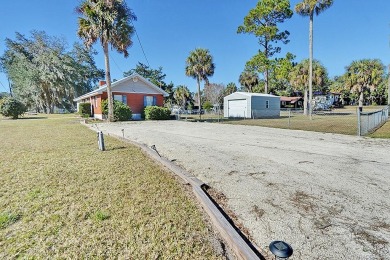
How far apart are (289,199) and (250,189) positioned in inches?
24.8

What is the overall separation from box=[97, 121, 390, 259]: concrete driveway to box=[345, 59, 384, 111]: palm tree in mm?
35080

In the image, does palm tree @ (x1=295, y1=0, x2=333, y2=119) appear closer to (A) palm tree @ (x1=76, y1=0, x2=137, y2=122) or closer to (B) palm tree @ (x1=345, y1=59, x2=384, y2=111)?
(A) palm tree @ (x1=76, y1=0, x2=137, y2=122)

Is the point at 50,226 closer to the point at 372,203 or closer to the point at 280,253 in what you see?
the point at 280,253

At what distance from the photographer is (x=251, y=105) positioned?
2406cm

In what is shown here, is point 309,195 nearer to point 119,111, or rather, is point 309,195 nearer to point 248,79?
point 119,111

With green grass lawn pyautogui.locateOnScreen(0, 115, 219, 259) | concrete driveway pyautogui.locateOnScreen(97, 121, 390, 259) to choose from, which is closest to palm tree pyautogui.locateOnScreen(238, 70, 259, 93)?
concrete driveway pyautogui.locateOnScreen(97, 121, 390, 259)

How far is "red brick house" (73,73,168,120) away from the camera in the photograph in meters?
21.1

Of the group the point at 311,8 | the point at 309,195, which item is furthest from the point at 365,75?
the point at 309,195

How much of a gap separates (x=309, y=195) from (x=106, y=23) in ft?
58.6

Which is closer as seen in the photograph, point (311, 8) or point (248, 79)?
point (311, 8)

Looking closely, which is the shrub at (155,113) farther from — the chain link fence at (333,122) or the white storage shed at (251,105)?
the white storage shed at (251,105)

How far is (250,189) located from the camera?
3.60 metres

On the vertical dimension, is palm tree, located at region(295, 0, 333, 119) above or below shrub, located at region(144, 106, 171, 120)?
above

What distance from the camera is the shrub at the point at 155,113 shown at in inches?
835
